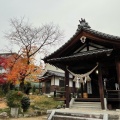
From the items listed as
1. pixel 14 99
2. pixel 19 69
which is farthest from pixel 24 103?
pixel 19 69

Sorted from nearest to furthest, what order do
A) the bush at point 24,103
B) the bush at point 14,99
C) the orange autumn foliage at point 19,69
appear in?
the bush at point 14,99, the bush at point 24,103, the orange autumn foliage at point 19,69

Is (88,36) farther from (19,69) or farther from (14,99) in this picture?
(19,69)

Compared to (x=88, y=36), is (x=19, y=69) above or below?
below

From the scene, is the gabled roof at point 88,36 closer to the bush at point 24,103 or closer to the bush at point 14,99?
the bush at point 14,99

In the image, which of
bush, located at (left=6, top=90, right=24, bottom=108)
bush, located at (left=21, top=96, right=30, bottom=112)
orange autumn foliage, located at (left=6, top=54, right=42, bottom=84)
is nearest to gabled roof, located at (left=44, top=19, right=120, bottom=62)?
bush, located at (left=6, top=90, right=24, bottom=108)

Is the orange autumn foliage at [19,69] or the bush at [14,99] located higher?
the orange autumn foliage at [19,69]

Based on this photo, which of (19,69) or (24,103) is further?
(19,69)

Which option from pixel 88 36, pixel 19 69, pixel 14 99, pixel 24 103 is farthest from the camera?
pixel 19 69

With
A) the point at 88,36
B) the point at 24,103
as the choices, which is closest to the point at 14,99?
the point at 24,103

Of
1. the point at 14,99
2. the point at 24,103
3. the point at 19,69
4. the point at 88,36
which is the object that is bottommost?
the point at 24,103

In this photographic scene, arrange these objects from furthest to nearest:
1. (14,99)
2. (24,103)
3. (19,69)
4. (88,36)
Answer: (19,69)
(24,103)
(14,99)
(88,36)

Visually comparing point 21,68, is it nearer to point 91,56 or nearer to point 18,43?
point 18,43

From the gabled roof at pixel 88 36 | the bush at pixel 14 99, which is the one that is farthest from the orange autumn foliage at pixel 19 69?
the gabled roof at pixel 88 36

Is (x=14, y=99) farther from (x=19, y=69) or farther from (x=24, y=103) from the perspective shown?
(x=19, y=69)
